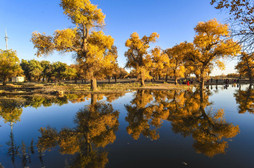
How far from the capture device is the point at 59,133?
543cm

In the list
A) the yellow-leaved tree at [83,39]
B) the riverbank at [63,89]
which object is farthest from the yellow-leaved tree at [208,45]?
the yellow-leaved tree at [83,39]

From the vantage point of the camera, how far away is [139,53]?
28.5 meters

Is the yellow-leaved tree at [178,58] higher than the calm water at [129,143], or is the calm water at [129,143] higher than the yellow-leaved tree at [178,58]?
the yellow-leaved tree at [178,58]

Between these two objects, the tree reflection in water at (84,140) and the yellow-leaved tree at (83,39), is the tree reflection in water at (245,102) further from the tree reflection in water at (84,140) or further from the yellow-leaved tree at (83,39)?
the yellow-leaved tree at (83,39)

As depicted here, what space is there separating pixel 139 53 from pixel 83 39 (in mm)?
12945

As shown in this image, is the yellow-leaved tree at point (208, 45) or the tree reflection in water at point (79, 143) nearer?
the tree reflection in water at point (79, 143)

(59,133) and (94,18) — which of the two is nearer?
(59,133)

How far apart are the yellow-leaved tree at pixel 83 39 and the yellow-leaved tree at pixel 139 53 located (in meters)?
7.99

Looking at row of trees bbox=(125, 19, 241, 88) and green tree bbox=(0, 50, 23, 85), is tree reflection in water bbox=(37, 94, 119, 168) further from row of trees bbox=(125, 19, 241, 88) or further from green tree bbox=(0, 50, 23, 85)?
green tree bbox=(0, 50, 23, 85)

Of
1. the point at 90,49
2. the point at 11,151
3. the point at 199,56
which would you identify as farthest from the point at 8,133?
the point at 199,56

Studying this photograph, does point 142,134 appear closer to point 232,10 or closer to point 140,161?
point 140,161

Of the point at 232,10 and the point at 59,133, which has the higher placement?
the point at 232,10

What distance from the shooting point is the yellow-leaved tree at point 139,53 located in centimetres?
2766

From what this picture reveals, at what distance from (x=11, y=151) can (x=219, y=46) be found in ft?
89.8
